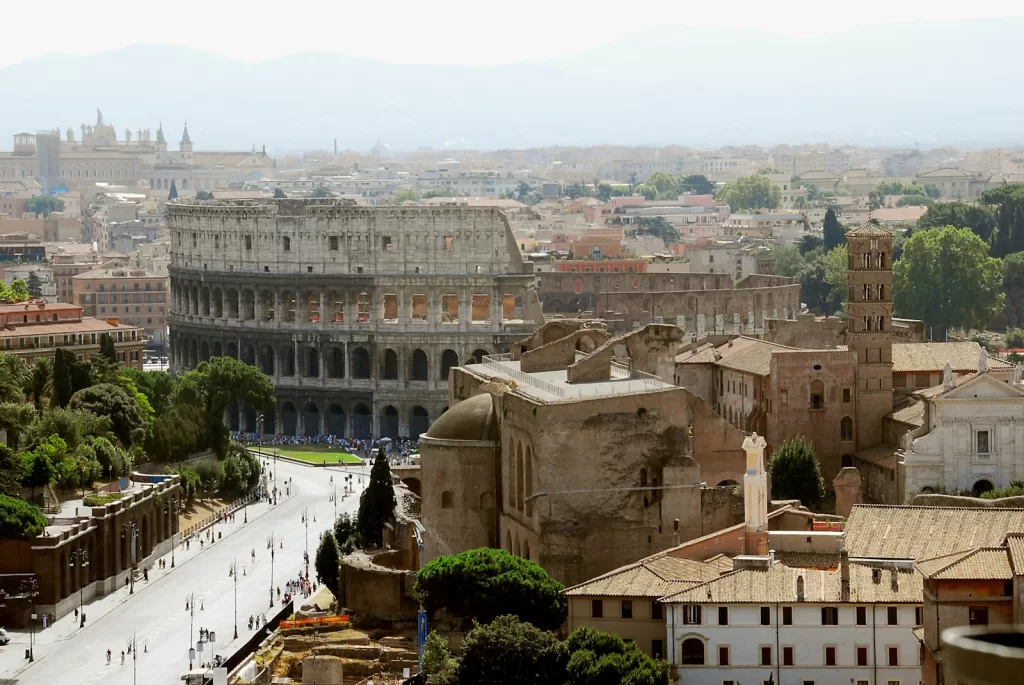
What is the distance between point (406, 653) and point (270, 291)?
250ft

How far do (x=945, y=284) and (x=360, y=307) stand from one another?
3584 cm

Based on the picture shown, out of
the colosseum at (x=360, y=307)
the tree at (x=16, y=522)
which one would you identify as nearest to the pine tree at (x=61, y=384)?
the tree at (x=16, y=522)

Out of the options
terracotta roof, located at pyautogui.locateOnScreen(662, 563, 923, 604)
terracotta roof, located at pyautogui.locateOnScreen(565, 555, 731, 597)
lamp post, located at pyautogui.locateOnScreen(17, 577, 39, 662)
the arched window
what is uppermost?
terracotta roof, located at pyautogui.locateOnScreen(662, 563, 923, 604)

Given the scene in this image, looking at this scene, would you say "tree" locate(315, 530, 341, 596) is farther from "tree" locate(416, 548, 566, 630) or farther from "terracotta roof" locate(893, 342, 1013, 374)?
"terracotta roof" locate(893, 342, 1013, 374)

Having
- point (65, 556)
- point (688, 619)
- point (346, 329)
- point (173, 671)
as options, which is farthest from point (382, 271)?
point (688, 619)

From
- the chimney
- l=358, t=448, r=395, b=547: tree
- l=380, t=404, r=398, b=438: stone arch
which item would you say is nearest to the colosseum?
l=380, t=404, r=398, b=438: stone arch

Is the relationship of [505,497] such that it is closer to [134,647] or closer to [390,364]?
[134,647]

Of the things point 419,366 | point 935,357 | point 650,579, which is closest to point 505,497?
point 650,579

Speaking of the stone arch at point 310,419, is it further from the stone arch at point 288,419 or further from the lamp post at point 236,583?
the lamp post at point 236,583

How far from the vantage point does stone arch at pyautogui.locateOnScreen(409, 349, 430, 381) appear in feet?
420

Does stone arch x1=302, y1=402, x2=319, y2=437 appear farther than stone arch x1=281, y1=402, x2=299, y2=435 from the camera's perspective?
Yes

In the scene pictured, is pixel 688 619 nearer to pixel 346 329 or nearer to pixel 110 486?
pixel 110 486

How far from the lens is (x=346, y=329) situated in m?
130

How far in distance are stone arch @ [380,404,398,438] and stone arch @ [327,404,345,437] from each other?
Result: 239 centimetres
